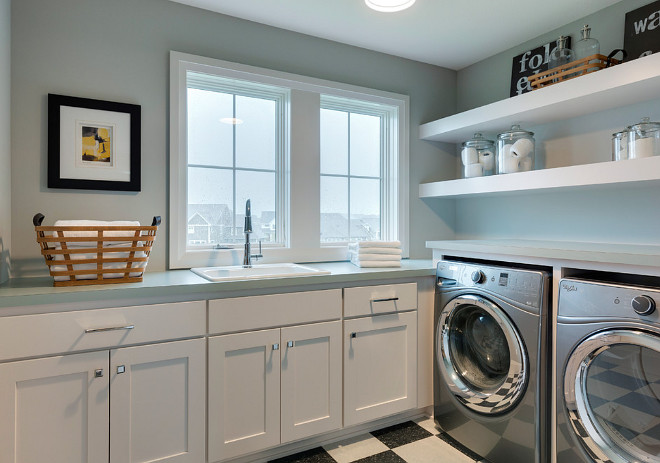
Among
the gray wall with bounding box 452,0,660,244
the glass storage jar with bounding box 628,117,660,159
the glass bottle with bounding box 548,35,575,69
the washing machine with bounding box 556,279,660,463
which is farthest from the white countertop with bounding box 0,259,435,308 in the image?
the glass bottle with bounding box 548,35,575,69

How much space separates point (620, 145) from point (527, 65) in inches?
35.4

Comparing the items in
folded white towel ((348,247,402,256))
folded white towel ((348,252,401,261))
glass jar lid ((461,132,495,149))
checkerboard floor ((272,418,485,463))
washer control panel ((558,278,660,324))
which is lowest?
checkerboard floor ((272,418,485,463))

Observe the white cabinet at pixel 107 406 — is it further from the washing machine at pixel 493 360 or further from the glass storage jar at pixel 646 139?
the glass storage jar at pixel 646 139

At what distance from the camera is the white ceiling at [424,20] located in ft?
7.07

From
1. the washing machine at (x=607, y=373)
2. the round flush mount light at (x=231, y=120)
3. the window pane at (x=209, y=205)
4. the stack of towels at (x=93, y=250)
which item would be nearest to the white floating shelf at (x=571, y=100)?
the washing machine at (x=607, y=373)

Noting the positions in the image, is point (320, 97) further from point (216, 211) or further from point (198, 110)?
point (216, 211)

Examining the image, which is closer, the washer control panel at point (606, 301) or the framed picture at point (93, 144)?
the washer control panel at point (606, 301)

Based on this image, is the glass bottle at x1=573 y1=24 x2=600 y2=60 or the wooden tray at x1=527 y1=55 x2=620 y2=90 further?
the glass bottle at x1=573 y1=24 x2=600 y2=60

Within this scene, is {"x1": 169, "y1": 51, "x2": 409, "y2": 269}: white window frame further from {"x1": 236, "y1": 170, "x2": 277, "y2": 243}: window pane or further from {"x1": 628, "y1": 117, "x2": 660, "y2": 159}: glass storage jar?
{"x1": 628, "y1": 117, "x2": 660, "y2": 159}: glass storage jar

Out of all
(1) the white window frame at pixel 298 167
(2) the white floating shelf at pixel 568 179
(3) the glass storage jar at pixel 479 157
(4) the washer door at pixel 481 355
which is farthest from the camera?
(3) the glass storage jar at pixel 479 157

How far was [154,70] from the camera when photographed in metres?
2.14

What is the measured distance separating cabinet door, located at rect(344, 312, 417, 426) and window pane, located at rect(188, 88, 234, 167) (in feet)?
3.98

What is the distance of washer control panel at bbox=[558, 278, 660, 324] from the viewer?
53.9 inches

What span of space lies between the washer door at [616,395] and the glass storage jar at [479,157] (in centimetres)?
131
